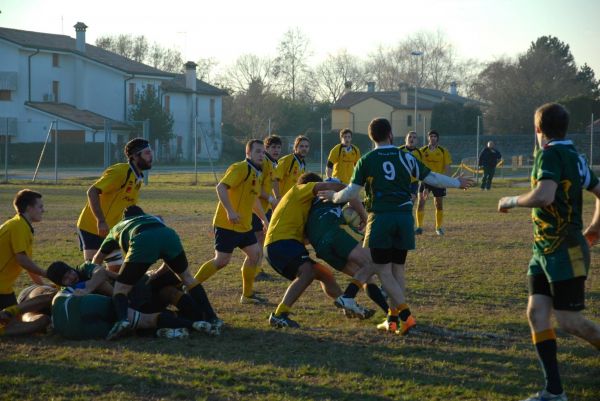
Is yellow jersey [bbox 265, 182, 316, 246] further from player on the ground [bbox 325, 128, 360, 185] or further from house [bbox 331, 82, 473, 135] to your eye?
house [bbox 331, 82, 473, 135]

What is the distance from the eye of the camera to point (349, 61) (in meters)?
90.0

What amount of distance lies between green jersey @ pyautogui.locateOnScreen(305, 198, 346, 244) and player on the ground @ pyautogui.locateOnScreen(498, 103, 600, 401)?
262cm

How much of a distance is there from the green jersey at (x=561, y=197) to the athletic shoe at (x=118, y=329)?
148 inches

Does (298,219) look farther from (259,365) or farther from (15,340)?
(15,340)

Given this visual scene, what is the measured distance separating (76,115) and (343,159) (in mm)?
42678

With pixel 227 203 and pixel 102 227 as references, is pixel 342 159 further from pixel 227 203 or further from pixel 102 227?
pixel 102 227

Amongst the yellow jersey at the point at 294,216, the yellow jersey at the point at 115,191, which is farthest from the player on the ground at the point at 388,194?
the yellow jersey at the point at 115,191

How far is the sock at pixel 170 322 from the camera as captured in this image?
7680mm

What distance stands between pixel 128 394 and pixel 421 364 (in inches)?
92.8

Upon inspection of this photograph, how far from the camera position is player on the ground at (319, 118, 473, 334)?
25.0ft

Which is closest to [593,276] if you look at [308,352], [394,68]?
A: [308,352]

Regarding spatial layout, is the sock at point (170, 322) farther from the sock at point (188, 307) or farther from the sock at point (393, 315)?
the sock at point (393, 315)

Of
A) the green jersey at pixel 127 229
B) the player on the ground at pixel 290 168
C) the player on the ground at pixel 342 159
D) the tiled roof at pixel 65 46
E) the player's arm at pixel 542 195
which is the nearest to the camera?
the player's arm at pixel 542 195

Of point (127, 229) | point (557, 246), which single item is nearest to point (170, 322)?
point (127, 229)
